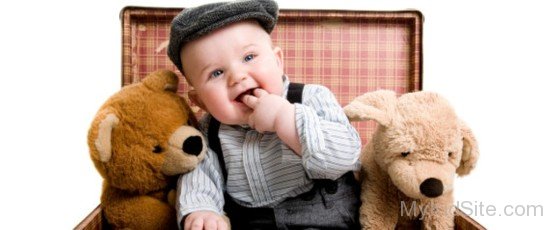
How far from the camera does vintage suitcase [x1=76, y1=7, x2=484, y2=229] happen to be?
131cm

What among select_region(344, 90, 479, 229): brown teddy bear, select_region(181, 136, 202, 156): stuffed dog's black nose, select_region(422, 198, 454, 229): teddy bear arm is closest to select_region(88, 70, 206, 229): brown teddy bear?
select_region(181, 136, 202, 156): stuffed dog's black nose

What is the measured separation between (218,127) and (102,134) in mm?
239

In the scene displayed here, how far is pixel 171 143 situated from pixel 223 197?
6.3 inches

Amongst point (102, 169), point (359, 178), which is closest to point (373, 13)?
point (359, 178)

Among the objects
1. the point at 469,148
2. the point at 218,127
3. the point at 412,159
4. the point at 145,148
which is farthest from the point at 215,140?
the point at 469,148

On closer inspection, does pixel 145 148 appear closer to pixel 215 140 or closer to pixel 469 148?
pixel 215 140

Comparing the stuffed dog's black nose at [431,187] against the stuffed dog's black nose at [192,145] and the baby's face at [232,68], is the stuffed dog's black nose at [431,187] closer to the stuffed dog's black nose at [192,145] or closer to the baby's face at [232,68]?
the baby's face at [232,68]

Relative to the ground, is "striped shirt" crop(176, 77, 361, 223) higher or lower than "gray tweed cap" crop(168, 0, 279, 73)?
lower

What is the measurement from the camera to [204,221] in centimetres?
95

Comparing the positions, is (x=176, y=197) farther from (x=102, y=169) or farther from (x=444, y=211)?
(x=444, y=211)

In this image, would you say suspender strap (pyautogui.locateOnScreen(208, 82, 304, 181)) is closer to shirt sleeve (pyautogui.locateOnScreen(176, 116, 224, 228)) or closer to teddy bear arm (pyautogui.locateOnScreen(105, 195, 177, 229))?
shirt sleeve (pyautogui.locateOnScreen(176, 116, 224, 228))

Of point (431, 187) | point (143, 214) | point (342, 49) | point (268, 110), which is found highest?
point (342, 49)

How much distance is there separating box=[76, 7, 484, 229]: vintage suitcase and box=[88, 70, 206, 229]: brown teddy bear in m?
0.27

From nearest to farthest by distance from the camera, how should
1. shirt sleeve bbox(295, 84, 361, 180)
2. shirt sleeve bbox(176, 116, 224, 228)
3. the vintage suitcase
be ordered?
shirt sleeve bbox(295, 84, 361, 180) → shirt sleeve bbox(176, 116, 224, 228) → the vintage suitcase
